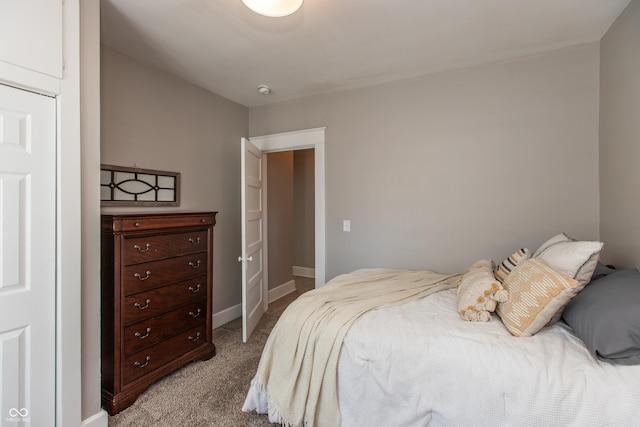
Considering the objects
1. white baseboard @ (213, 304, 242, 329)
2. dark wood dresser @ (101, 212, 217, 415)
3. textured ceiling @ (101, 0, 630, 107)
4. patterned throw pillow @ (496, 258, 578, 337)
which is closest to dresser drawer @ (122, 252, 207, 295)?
dark wood dresser @ (101, 212, 217, 415)

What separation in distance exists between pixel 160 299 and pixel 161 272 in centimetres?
20

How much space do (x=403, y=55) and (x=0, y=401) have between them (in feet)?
10.5

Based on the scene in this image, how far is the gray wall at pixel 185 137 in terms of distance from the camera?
7.68ft

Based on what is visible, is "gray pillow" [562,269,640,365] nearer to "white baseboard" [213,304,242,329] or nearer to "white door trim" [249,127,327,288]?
"white door trim" [249,127,327,288]

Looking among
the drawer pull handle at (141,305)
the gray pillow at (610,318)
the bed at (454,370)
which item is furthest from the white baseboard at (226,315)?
the gray pillow at (610,318)

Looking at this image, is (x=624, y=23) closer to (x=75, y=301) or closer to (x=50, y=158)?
(x=50, y=158)

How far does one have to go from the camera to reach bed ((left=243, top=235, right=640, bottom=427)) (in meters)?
1.13

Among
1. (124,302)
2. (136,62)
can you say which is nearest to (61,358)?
(124,302)

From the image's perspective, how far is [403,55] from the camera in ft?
7.93

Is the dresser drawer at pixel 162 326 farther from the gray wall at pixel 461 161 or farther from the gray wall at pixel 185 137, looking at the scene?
the gray wall at pixel 461 161

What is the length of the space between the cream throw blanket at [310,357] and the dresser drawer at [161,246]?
105cm

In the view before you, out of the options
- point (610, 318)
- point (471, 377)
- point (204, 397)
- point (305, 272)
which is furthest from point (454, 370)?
point (305, 272)

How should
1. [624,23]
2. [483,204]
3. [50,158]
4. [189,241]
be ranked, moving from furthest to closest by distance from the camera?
[483,204]
[189,241]
[624,23]
[50,158]

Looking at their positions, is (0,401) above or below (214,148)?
below
